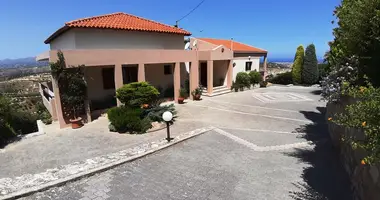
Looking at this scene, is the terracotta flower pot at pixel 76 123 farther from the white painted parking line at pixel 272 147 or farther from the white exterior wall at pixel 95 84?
the white painted parking line at pixel 272 147

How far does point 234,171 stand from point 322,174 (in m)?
2.69

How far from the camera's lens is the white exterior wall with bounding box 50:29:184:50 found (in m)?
14.9

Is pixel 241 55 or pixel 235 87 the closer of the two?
pixel 235 87

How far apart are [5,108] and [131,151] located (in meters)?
7.51

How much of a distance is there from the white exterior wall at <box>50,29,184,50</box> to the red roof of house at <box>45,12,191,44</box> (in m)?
0.41

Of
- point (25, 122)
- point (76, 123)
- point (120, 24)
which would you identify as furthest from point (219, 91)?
point (25, 122)

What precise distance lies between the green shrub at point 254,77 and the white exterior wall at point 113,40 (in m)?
10.9

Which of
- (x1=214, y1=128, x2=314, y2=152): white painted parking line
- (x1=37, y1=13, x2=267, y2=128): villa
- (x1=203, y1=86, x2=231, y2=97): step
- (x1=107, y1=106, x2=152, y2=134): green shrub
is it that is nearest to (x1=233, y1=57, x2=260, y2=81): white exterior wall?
(x1=37, y1=13, x2=267, y2=128): villa

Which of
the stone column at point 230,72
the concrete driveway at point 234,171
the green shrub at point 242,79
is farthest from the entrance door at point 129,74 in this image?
the green shrub at point 242,79

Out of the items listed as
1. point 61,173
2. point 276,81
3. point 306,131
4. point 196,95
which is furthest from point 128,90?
point 276,81

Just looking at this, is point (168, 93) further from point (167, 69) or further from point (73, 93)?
point (73, 93)

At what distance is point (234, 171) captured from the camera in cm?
696

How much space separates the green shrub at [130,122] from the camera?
10898 mm

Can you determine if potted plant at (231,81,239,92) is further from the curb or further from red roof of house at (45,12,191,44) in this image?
the curb
